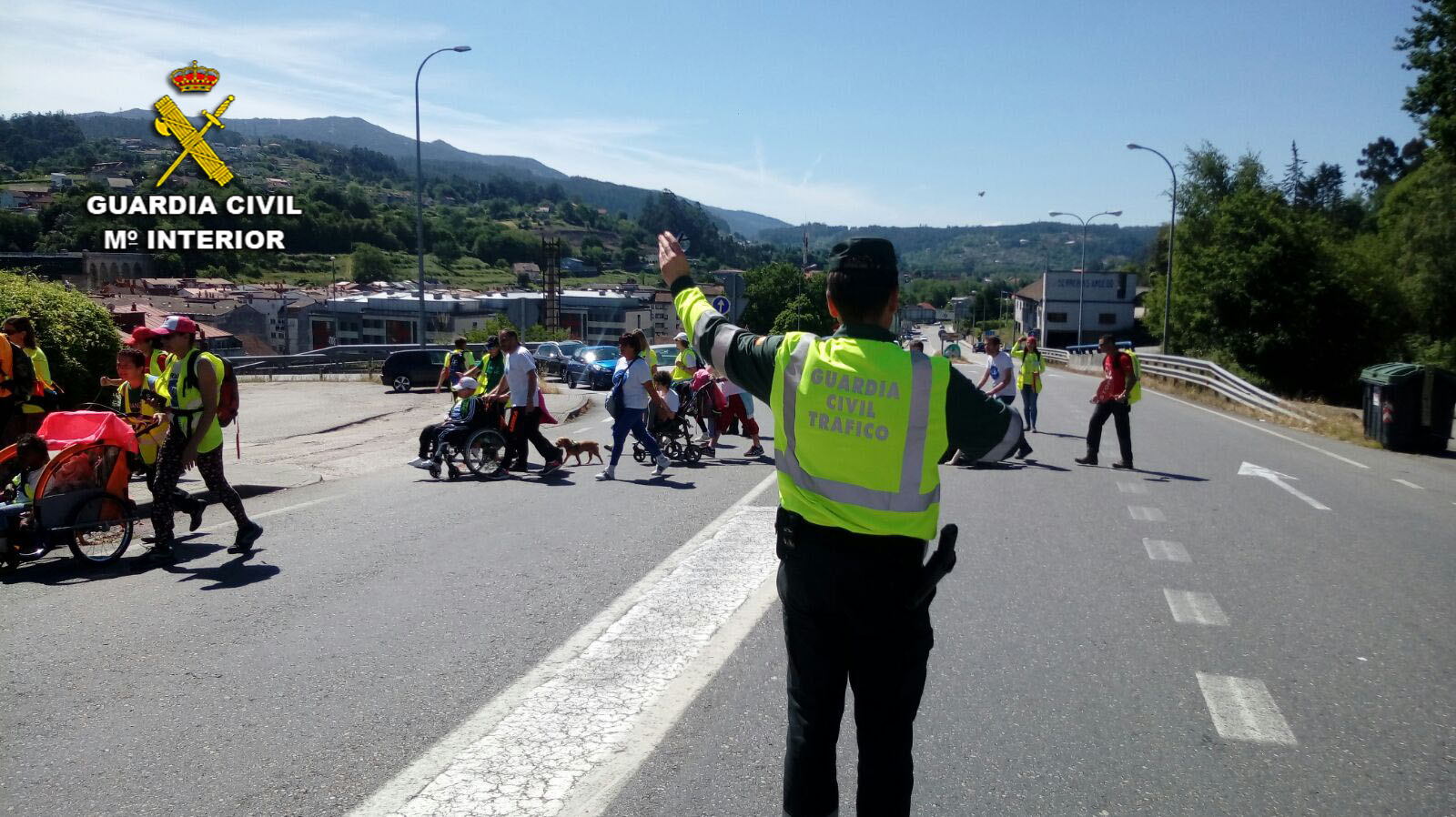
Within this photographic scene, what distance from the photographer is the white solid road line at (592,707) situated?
385 centimetres

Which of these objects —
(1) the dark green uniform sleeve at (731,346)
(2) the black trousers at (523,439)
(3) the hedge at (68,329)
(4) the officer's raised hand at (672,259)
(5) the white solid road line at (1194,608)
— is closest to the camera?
(1) the dark green uniform sleeve at (731,346)

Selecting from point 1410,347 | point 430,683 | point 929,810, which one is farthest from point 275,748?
point 1410,347

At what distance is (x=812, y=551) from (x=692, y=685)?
2328 mm

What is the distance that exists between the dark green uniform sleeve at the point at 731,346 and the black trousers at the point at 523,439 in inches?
387

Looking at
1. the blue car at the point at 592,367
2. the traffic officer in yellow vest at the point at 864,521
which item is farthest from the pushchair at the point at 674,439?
the blue car at the point at 592,367

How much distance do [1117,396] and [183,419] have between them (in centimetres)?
1077

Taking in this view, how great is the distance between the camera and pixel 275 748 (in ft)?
13.9

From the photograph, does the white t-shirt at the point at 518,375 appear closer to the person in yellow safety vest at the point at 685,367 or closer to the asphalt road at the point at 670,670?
the asphalt road at the point at 670,670

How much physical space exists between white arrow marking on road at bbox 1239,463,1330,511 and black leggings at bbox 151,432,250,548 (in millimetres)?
10482

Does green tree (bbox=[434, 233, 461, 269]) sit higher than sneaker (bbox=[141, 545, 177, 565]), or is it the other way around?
green tree (bbox=[434, 233, 461, 269])

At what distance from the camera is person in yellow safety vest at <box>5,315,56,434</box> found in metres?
10.3

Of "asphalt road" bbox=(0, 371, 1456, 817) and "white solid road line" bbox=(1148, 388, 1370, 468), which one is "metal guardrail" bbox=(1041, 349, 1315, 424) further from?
"asphalt road" bbox=(0, 371, 1456, 817)

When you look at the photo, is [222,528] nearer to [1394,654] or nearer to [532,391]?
[532,391]

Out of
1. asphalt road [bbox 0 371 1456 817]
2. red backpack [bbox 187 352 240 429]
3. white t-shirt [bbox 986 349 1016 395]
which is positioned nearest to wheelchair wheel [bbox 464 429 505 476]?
asphalt road [bbox 0 371 1456 817]
